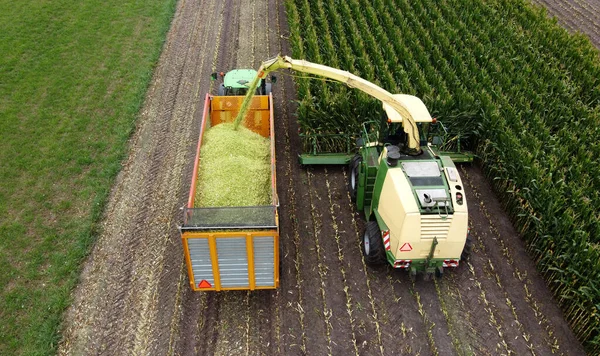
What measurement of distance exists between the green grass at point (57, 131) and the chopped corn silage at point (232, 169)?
132 inches

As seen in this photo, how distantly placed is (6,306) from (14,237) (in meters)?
2.05

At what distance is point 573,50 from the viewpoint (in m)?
15.9

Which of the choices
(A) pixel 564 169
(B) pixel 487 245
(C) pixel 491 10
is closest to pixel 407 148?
(B) pixel 487 245

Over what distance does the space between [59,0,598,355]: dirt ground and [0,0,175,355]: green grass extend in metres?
0.62

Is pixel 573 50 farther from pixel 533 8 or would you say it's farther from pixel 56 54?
pixel 56 54

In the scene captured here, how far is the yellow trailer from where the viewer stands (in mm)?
8352

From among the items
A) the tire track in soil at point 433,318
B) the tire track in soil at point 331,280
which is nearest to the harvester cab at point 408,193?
the tire track in soil at point 433,318

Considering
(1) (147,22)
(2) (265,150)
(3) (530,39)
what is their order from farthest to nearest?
1. (1) (147,22)
2. (3) (530,39)
3. (2) (265,150)

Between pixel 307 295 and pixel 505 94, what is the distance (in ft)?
29.3

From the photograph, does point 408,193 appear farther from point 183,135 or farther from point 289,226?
point 183,135

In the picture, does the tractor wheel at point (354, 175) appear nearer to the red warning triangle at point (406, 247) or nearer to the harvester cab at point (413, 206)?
the harvester cab at point (413, 206)

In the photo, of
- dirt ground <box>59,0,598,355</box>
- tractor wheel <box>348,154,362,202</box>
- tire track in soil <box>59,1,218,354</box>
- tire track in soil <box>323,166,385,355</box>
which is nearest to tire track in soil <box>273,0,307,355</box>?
dirt ground <box>59,0,598,355</box>

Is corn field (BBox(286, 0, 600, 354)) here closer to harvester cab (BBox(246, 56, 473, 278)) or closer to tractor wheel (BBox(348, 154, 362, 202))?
tractor wheel (BBox(348, 154, 362, 202))

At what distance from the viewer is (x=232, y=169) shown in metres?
10.3
